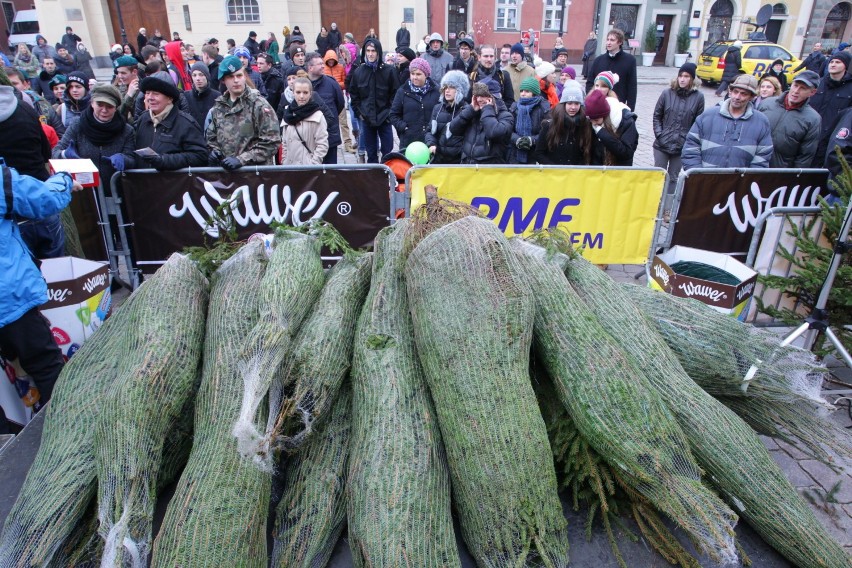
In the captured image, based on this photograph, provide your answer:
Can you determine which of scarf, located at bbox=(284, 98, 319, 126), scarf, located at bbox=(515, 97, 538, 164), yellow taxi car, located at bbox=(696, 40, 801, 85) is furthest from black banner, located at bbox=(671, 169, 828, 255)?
yellow taxi car, located at bbox=(696, 40, 801, 85)

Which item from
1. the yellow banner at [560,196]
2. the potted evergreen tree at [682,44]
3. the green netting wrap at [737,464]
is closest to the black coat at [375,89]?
the yellow banner at [560,196]

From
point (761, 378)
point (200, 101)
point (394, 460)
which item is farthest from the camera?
point (200, 101)

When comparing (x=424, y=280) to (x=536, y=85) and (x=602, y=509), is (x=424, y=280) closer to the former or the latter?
(x=602, y=509)

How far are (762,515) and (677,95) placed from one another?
781 centimetres

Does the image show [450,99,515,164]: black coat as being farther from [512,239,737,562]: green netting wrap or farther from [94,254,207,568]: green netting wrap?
[94,254,207,568]: green netting wrap

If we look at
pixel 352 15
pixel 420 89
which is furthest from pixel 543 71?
pixel 352 15

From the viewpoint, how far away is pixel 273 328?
2.28 metres

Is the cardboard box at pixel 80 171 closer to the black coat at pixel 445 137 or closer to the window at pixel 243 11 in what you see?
the black coat at pixel 445 137

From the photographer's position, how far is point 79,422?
2.28 m

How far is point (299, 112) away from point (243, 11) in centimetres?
2611

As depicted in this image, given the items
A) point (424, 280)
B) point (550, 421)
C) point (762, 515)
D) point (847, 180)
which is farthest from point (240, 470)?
point (847, 180)

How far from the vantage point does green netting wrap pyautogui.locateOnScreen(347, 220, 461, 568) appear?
1.85 m

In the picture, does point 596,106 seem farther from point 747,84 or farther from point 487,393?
point 487,393

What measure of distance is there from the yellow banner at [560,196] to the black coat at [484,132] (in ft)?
4.34
